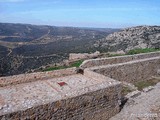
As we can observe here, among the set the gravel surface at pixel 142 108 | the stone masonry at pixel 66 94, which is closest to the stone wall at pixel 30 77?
the stone masonry at pixel 66 94

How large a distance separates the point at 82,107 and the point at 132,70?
326 inches

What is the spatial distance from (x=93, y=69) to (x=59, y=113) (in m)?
6.41

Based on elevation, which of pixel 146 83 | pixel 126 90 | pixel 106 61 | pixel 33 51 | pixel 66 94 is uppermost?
pixel 66 94

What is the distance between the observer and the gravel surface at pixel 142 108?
11.0 m

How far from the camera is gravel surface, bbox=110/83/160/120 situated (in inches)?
433

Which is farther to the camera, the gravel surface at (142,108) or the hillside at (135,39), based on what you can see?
the hillside at (135,39)

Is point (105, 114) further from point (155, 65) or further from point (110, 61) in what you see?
point (155, 65)

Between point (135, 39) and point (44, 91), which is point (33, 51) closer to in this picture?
point (135, 39)

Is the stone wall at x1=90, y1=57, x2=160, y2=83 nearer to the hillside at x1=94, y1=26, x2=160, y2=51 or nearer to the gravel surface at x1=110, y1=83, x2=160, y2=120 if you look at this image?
the gravel surface at x1=110, y1=83, x2=160, y2=120

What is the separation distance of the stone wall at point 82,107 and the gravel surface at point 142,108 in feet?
1.67

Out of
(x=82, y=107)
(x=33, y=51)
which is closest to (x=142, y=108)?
(x=82, y=107)

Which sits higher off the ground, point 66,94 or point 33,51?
point 66,94

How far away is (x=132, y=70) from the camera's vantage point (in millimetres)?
17500

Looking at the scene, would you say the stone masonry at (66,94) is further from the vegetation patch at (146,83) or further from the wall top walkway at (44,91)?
the vegetation patch at (146,83)
